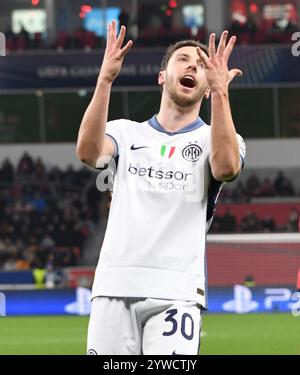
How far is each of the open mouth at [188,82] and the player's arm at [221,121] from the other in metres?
0.13

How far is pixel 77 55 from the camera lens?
25703 mm

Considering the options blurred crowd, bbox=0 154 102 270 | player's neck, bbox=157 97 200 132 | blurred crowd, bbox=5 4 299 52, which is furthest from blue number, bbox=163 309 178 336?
blurred crowd, bbox=5 4 299 52

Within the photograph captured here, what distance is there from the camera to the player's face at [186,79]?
4480 millimetres

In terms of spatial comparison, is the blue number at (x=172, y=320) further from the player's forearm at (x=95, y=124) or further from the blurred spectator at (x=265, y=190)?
the blurred spectator at (x=265, y=190)

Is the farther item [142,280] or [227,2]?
[227,2]

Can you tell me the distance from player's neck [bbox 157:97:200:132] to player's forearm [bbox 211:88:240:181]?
0.36 metres

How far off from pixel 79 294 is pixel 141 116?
8726 mm

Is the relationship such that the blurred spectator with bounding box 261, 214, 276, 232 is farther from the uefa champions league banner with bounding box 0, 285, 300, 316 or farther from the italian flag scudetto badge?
the italian flag scudetto badge

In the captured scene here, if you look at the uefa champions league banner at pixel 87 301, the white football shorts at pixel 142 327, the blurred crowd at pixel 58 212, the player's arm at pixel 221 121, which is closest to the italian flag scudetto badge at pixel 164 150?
the player's arm at pixel 221 121

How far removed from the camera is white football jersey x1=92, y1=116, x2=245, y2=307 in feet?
14.4

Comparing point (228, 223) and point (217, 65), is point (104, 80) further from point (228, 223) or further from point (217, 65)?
point (228, 223)

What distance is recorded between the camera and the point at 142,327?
14.5ft

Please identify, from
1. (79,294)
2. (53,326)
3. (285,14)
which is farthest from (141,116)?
(53,326)
